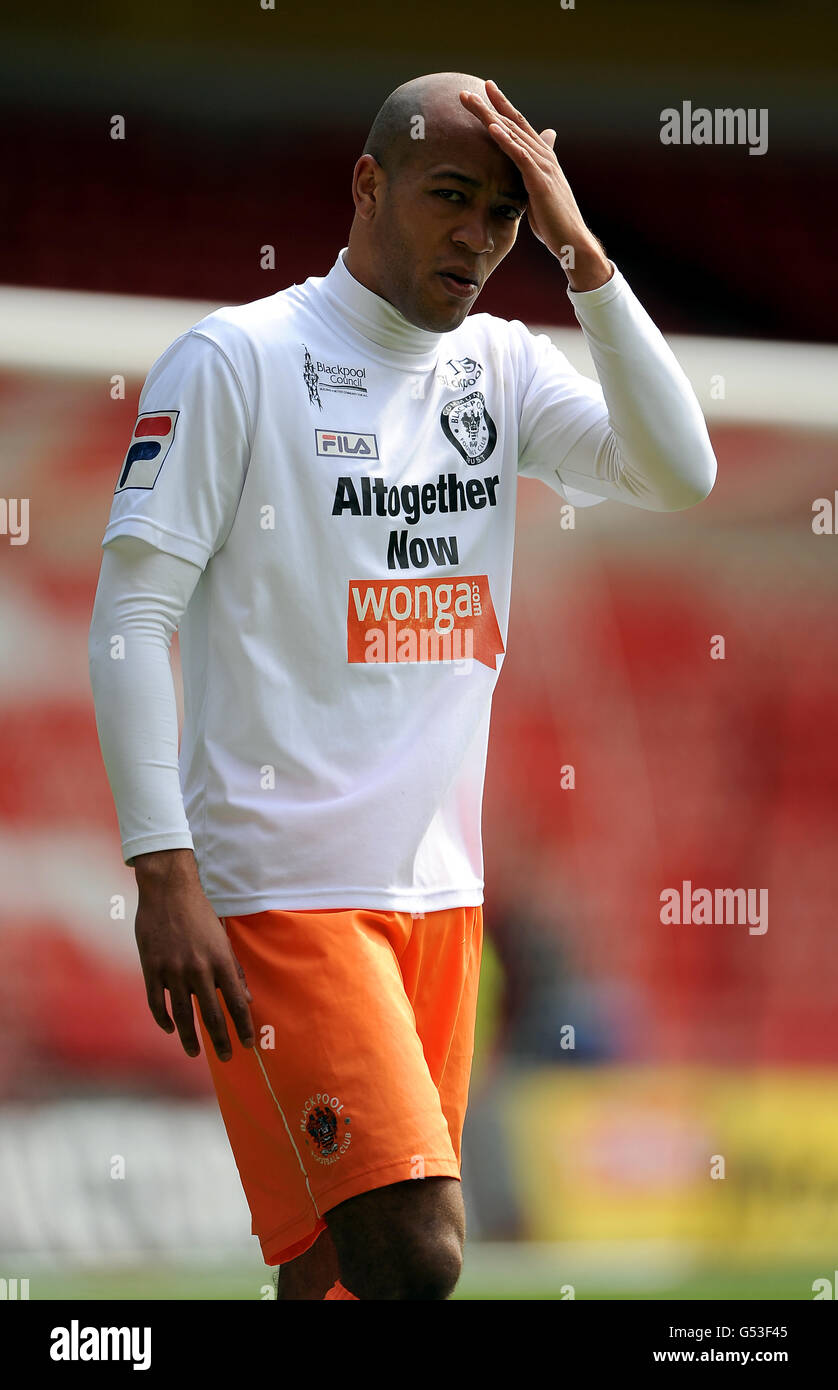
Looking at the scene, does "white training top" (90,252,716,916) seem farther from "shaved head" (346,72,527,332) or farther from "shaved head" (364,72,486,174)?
"shaved head" (364,72,486,174)

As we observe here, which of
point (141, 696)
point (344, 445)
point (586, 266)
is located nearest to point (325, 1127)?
point (141, 696)

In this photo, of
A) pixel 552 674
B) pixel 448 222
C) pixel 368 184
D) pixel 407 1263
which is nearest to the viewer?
pixel 407 1263

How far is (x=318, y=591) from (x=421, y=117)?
678mm

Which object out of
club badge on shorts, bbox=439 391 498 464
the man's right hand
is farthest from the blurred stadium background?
the man's right hand

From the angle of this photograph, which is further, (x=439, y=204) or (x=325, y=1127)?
(x=439, y=204)

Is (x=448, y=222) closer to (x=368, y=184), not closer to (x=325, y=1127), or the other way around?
(x=368, y=184)

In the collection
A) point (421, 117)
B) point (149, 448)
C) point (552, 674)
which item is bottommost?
point (552, 674)

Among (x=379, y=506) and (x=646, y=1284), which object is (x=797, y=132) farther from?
(x=646, y=1284)

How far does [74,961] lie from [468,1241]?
1.15m

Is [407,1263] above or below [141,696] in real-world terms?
below

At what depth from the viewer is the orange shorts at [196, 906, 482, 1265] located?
84.4 inches

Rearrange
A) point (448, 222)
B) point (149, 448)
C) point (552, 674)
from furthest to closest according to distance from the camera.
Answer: point (552, 674), point (448, 222), point (149, 448)

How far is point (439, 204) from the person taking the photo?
236cm

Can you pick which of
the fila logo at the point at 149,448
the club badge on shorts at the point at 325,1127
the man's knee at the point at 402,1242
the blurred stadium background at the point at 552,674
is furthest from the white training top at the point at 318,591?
the blurred stadium background at the point at 552,674
